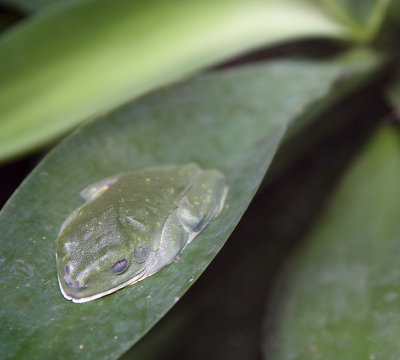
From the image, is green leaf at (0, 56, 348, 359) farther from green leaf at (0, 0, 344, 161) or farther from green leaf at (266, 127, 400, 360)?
green leaf at (266, 127, 400, 360)

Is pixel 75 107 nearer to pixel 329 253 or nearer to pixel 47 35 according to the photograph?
pixel 47 35

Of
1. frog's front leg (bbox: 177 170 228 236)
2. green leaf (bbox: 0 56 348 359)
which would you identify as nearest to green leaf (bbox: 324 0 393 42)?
green leaf (bbox: 0 56 348 359)

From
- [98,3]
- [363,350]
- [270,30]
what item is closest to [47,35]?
[98,3]

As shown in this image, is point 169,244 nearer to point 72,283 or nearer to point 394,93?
point 72,283

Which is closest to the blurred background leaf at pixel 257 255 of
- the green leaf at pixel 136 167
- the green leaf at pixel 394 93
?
the green leaf at pixel 394 93

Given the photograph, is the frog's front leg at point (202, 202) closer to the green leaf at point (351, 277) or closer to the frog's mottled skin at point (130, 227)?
the frog's mottled skin at point (130, 227)

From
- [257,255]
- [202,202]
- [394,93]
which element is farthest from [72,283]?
[394,93]
